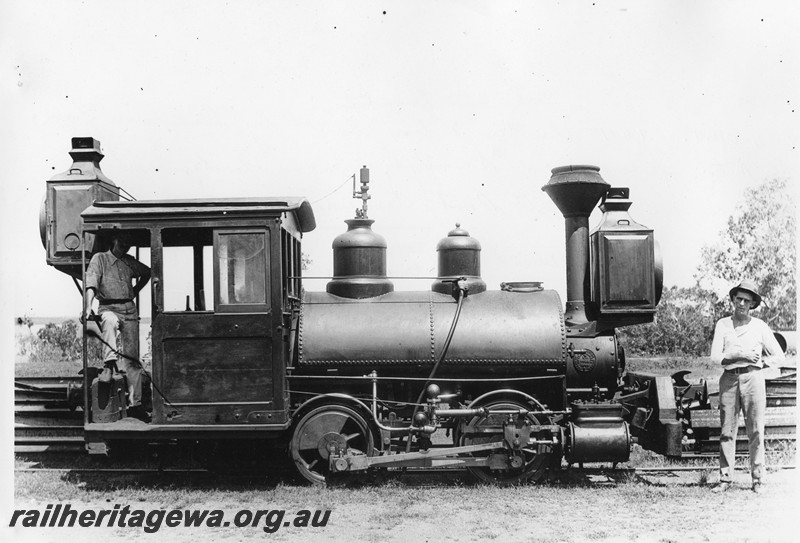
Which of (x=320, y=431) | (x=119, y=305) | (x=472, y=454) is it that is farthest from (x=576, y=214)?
(x=119, y=305)

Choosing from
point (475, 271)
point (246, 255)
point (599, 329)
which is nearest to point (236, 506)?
point (246, 255)

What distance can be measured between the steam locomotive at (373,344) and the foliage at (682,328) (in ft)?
49.7

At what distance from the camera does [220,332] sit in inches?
255

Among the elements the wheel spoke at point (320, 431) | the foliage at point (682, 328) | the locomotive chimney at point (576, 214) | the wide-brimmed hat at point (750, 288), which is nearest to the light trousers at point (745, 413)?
the wide-brimmed hat at point (750, 288)

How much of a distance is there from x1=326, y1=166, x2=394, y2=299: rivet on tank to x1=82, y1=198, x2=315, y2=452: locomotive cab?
36.5 inches

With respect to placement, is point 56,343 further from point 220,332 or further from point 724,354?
point 724,354

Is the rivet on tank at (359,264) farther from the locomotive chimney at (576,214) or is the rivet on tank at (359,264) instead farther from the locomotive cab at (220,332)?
the locomotive chimney at (576,214)

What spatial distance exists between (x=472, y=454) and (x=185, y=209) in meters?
3.65

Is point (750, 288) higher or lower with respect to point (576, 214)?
lower

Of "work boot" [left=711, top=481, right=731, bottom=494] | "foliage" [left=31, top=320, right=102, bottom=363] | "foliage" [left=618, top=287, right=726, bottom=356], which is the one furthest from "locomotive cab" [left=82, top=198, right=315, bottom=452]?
"foliage" [left=618, top=287, right=726, bottom=356]

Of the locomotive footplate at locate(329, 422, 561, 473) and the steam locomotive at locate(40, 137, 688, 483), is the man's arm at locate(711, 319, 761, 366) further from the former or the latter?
the locomotive footplate at locate(329, 422, 561, 473)

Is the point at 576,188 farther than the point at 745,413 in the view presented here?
Answer: Yes

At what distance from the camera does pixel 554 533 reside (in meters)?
5.56

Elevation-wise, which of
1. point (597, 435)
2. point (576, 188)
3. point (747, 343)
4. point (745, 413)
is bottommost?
point (597, 435)
